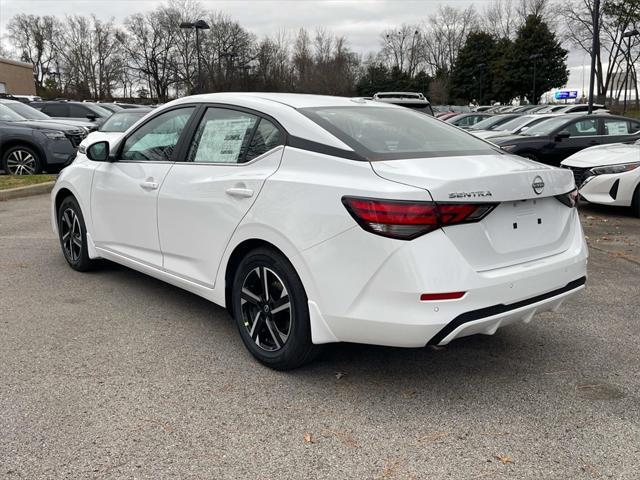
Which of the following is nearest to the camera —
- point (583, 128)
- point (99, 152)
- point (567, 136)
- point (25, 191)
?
point (99, 152)

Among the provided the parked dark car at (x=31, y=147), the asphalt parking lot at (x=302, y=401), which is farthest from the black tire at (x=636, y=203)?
the parked dark car at (x=31, y=147)

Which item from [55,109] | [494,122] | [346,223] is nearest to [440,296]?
[346,223]

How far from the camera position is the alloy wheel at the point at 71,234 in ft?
17.5

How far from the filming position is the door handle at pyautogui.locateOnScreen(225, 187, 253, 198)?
11.0ft

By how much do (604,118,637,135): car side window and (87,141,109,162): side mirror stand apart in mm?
11069

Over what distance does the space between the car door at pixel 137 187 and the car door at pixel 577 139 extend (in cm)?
945

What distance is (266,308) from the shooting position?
337cm

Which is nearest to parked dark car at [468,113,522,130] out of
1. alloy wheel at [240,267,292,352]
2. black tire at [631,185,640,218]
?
black tire at [631,185,640,218]

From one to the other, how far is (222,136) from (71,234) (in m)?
2.38

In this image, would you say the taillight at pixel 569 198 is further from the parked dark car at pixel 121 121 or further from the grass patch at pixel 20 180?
the parked dark car at pixel 121 121

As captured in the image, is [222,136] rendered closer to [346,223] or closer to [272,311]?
[272,311]

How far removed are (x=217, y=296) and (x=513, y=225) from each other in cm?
182

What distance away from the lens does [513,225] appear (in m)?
3.03

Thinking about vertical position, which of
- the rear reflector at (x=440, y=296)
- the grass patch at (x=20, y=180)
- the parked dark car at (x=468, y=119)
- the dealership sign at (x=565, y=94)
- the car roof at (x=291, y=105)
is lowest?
the grass patch at (x=20, y=180)
